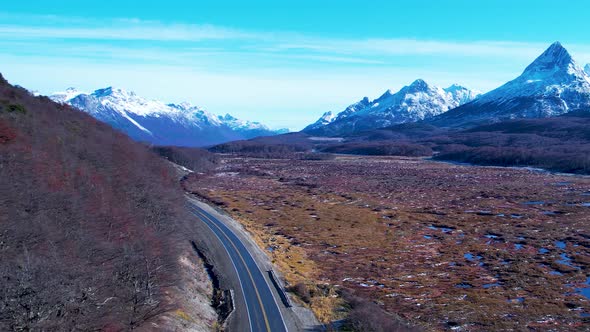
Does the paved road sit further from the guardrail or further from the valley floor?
the valley floor

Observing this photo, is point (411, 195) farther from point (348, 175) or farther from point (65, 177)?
point (65, 177)

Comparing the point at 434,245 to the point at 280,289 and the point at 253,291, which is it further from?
the point at 253,291

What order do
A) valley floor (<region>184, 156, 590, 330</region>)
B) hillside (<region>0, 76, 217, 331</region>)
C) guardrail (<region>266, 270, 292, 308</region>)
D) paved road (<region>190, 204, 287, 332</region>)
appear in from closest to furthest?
hillside (<region>0, 76, 217, 331</region>) < paved road (<region>190, 204, 287, 332</region>) < guardrail (<region>266, 270, 292, 308</region>) < valley floor (<region>184, 156, 590, 330</region>)

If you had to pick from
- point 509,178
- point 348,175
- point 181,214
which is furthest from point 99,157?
point 509,178

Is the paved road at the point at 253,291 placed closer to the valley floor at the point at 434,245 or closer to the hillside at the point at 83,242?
the valley floor at the point at 434,245

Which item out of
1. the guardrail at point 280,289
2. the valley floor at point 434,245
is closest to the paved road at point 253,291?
the guardrail at point 280,289

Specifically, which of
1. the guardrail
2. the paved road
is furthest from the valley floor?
the paved road

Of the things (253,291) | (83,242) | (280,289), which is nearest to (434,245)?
(280,289)
